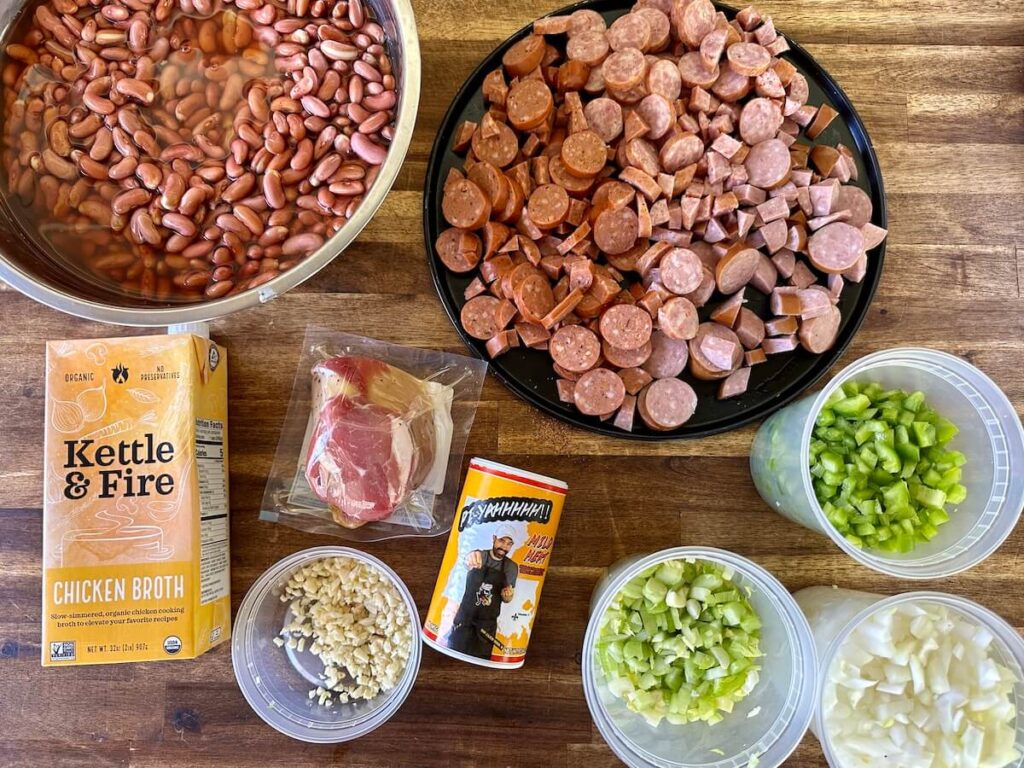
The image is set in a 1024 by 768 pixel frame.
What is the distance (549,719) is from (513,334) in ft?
2.38

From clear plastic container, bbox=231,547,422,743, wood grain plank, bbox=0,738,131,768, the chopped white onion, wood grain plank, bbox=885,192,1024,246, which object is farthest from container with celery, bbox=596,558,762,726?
wood grain plank, bbox=0,738,131,768

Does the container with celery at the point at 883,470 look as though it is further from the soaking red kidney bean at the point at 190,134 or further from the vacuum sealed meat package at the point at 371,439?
the soaking red kidney bean at the point at 190,134

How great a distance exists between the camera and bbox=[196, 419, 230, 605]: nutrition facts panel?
118 centimetres

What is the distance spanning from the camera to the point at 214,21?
1198 mm

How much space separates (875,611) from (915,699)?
0.17 metres

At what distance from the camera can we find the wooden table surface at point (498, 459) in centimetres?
128

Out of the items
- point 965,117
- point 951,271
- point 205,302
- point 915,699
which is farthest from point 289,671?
point 965,117

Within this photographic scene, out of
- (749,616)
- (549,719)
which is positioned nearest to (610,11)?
(749,616)

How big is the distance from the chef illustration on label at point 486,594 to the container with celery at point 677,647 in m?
0.18

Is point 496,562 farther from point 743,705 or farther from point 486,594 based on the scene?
point 743,705

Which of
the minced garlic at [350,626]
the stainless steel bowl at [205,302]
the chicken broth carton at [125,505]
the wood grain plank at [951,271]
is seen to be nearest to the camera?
the stainless steel bowl at [205,302]

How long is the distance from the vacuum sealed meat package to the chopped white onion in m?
0.73

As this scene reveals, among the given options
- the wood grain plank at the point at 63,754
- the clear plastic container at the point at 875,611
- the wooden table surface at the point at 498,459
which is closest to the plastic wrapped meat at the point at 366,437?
the wooden table surface at the point at 498,459

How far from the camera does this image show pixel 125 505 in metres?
1.15
